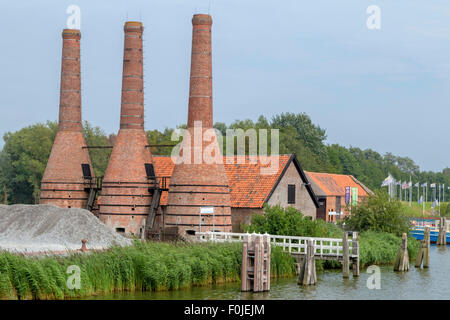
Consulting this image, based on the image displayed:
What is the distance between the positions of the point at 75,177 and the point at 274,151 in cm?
3236

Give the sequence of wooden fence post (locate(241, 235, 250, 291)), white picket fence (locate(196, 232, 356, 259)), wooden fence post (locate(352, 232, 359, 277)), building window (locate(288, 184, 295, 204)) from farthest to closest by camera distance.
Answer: building window (locate(288, 184, 295, 204)) → white picket fence (locate(196, 232, 356, 259)) → wooden fence post (locate(352, 232, 359, 277)) → wooden fence post (locate(241, 235, 250, 291))

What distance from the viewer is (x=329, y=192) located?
6769cm

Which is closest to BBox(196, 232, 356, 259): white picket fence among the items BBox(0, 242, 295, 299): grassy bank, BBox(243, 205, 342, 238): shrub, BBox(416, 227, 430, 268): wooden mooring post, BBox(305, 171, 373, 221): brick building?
BBox(243, 205, 342, 238): shrub

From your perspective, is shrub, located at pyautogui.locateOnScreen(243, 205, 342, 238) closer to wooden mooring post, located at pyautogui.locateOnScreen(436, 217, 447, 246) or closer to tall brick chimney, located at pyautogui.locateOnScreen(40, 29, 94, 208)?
tall brick chimney, located at pyautogui.locateOnScreen(40, 29, 94, 208)

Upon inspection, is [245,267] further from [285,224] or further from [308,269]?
[285,224]

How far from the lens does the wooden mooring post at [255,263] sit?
28.0m

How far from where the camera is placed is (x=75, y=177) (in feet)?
148

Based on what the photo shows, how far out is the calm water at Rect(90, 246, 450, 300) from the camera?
27.8 meters

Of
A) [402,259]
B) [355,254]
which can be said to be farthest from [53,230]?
[402,259]

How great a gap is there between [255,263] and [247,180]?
17627mm

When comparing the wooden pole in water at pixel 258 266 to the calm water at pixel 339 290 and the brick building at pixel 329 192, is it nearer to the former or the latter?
the calm water at pixel 339 290

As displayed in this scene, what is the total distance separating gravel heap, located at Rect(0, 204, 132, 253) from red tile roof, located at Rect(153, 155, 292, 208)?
27.6ft
